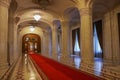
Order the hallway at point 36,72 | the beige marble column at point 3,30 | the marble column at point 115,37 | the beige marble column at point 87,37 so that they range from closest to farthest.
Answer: the hallway at point 36,72
the beige marble column at point 3,30
the beige marble column at point 87,37
the marble column at point 115,37

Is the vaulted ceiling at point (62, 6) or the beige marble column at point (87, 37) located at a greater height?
the vaulted ceiling at point (62, 6)

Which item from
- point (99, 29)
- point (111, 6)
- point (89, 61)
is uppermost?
point (111, 6)

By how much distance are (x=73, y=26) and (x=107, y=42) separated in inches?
384

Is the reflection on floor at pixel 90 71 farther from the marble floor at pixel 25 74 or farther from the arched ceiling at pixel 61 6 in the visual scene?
the arched ceiling at pixel 61 6

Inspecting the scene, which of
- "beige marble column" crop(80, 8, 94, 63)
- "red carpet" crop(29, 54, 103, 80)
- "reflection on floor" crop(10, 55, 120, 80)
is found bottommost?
"reflection on floor" crop(10, 55, 120, 80)

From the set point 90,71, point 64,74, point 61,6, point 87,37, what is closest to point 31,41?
point 61,6

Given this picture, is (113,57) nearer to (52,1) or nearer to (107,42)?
(107,42)

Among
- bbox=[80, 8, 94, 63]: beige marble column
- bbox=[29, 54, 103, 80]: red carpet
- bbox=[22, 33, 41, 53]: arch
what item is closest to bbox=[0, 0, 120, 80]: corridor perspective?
bbox=[80, 8, 94, 63]: beige marble column

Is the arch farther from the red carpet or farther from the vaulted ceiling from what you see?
the red carpet

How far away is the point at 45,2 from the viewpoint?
578 inches

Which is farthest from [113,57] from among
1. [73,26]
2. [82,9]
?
[73,26]

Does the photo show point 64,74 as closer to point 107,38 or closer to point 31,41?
point 107,38

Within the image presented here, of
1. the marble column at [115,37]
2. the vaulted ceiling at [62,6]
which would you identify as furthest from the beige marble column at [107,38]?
the vaulted ceiling at [62,6]

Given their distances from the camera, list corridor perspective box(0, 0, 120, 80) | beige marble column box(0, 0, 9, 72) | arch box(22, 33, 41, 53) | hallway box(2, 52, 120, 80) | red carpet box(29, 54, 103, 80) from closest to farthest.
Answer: red carpet box(29, 54, 103, 80) → hallway box(2, 52, 120, 80) → beige marble column box(0, 0, 9, 72) → corridor perspective box(0, 0, 120, 80) → arch box(22, 33, 41, 53)
